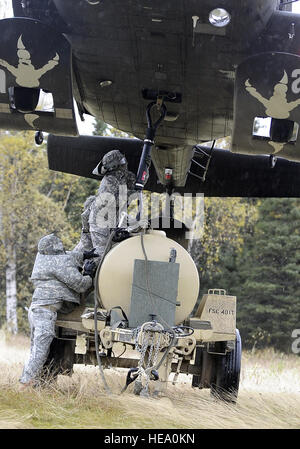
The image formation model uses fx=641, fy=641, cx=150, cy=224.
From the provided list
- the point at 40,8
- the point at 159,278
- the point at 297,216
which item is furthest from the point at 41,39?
the point at 297,216

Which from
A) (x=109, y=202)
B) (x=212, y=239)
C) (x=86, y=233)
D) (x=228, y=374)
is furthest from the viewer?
(x=212, y=239)

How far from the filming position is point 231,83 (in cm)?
595

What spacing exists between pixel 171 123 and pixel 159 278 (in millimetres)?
2180

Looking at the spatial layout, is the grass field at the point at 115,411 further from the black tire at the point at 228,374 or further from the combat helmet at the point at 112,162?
the combat helmet at the point at 112,162

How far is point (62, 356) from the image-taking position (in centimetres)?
661

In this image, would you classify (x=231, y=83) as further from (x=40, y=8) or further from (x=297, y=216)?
(x=297, y=216)

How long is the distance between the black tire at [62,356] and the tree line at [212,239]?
10.9 m

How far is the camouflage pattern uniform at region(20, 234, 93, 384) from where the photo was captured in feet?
18.9

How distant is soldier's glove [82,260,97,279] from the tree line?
37.8ft

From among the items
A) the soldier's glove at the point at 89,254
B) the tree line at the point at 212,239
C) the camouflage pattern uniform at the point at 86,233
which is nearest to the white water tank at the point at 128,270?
the soldier's glove at the point at 89,254

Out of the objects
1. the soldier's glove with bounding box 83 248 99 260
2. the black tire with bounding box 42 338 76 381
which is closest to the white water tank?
the soldier's glove with bounding box 83 248 99 260

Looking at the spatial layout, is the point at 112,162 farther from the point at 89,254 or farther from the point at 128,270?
the point at 128,270

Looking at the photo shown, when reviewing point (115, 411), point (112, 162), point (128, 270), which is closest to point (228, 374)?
point (128, 270)

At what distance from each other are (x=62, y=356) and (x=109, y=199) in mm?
1697
